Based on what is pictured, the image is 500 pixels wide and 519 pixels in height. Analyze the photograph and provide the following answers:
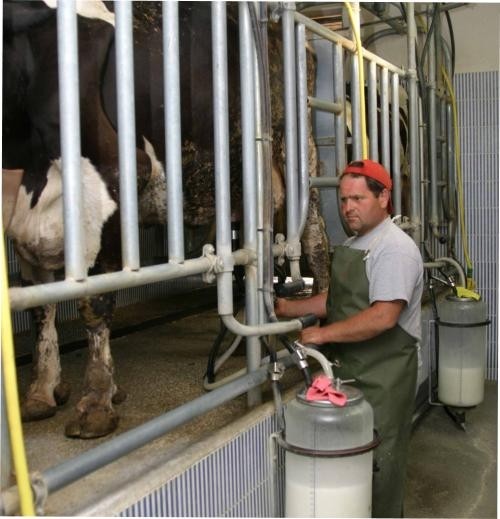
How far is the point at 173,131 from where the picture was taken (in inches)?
76.2

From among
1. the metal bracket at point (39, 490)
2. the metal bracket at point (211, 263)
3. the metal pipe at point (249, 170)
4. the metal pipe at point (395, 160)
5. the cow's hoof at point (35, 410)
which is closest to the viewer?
the metal bracket at point (39, 490)

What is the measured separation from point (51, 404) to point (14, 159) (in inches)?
32.7

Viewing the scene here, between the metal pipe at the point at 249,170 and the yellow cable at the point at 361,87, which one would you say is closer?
the metal pipe at the point at 249,170

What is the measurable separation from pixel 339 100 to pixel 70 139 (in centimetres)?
194

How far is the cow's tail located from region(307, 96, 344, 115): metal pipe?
0.73 meters

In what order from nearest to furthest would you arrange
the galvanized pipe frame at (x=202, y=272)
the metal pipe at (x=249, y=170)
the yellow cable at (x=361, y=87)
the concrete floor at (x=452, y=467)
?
the galvanized pipe frame at (x=202, y=272), the metal pipe at (x=249, y=170), the yellow cable at (x=361, y=87), the concrete floor at (x=452, y=467)

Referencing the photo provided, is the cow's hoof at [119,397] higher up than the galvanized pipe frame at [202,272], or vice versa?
the galvanized pipe frame at [202,272]

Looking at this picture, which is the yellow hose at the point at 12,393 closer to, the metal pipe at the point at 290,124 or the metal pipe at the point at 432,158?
the metal pipe at the point at 290,124

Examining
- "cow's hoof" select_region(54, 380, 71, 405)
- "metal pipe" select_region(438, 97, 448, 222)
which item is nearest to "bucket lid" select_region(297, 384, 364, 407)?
"cow's hoof" select_region(54, 380, 71, 405)

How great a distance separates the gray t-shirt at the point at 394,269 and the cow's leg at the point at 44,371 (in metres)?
1.13

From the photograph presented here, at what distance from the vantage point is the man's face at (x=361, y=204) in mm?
2465

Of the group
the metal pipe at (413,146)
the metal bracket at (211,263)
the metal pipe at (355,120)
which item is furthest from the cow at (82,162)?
the metal pipe at (413,146)

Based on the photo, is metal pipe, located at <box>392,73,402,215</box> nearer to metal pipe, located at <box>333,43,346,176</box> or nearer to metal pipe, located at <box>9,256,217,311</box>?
metal pipe, located at <box>333,43,346,176</box>

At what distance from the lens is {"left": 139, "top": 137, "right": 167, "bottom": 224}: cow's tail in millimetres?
2545
